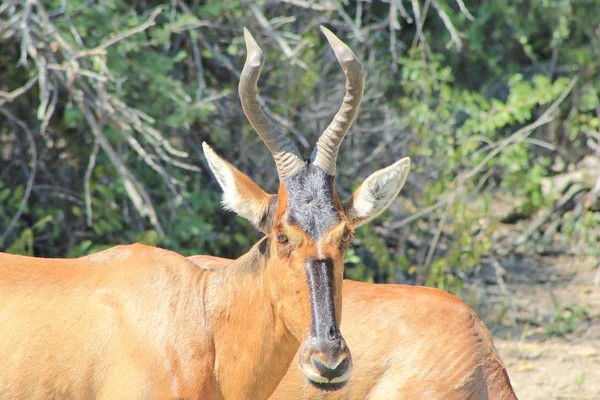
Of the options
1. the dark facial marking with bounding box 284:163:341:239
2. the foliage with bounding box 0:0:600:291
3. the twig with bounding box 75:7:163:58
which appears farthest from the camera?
the foliage with bounding box 0:0:600:291

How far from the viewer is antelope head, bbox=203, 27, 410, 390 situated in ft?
13.6

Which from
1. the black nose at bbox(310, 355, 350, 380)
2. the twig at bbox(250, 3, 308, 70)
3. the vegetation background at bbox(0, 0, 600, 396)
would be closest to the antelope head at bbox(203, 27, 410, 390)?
the black nose at bbox(310, 355, 350, 380)

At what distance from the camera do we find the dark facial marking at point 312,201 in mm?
4336

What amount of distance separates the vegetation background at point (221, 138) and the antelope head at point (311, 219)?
232 cm

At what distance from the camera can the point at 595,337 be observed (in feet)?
27.3

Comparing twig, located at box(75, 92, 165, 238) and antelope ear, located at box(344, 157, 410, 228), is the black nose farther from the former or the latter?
twig, located at box(75, 92, 165, 238)

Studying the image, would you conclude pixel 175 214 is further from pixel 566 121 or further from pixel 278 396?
pixel 566 121

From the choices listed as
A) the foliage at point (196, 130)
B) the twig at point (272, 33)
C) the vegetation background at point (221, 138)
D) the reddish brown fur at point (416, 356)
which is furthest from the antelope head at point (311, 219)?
the twig at point (272, 33)

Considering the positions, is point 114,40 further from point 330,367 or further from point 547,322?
point 547,322

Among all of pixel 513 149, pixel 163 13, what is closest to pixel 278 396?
pixel 163 13

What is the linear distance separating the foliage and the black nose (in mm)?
3250

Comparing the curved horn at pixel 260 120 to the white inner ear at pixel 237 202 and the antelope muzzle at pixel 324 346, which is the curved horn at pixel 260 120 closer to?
the white inner ear at pixel 237 202

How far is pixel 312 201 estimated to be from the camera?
4.39 m

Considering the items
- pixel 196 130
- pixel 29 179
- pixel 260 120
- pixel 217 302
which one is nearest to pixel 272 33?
pixel 196 130
